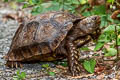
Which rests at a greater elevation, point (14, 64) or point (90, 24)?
point (90, 24)

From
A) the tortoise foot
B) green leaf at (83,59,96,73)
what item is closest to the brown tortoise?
the tortoise foot

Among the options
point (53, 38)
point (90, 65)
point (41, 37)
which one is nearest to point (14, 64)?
point (41, 37)

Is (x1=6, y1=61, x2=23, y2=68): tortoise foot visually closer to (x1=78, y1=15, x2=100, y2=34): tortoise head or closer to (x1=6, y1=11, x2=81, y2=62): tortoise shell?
(x1=6, y1=11, x2=81, y2=62): tortoise shell

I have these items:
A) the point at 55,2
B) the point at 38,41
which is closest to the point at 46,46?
the point at 38,41

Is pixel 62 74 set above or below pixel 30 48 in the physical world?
below

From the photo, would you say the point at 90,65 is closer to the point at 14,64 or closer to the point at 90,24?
the point at 90,24

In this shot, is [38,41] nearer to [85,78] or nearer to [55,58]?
[55,58]

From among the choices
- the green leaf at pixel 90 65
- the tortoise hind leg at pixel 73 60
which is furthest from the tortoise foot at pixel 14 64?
the green leaf at pixel 90 65
